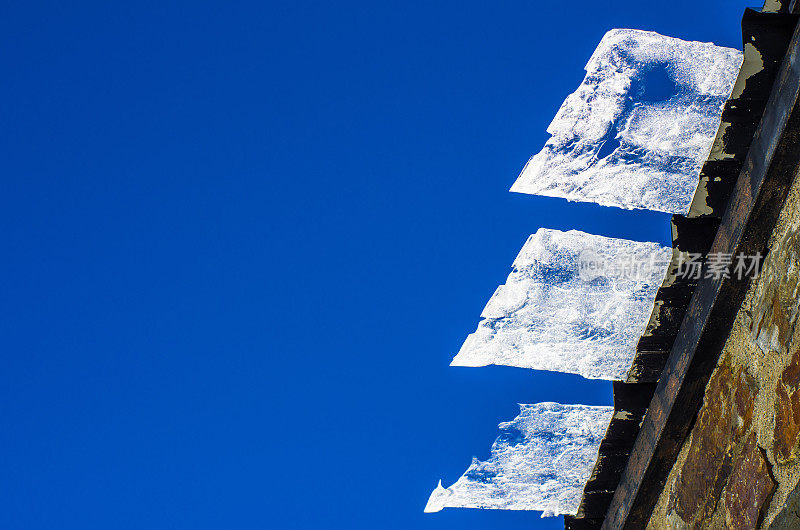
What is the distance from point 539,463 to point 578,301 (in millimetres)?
458

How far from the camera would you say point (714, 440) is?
3.44 feet

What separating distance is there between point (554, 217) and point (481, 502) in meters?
0.82

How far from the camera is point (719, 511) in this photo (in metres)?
1.02

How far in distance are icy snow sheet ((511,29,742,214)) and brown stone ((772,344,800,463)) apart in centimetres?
61

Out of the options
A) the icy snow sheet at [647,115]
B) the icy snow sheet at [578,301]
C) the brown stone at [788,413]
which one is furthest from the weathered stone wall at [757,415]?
the icy snow sheet at [647,115]

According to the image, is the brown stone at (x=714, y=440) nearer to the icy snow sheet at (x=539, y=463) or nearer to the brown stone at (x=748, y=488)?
the brown stone at (x=748, y=488)

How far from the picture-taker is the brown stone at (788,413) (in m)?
0.85

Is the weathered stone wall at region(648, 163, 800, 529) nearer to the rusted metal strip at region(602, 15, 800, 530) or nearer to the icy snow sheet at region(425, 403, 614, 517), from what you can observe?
the rusted metal strip at region(602, 15, 800, 530)

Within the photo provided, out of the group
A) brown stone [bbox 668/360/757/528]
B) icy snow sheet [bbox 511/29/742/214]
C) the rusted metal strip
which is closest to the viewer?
the rusted metal strip

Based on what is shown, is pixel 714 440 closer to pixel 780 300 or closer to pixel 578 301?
pixel 780 300

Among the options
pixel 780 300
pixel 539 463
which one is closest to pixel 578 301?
pixel 539 463

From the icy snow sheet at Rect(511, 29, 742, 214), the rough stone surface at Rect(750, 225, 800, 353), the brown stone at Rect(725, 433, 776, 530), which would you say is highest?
the icy snow sheet at Rect(511, 29, 742, 214)

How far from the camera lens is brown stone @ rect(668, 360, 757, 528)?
3.24ft

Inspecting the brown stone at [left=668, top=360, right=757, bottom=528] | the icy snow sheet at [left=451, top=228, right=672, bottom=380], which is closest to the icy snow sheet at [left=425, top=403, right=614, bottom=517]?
the icy snow sheet at [left=451, top=228, right=672, bottom=380]
